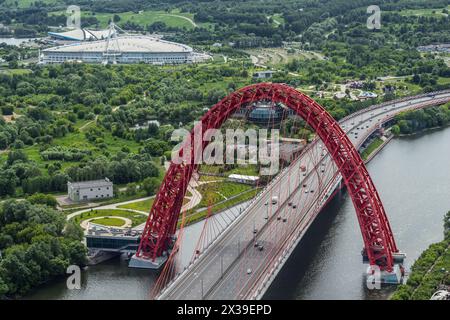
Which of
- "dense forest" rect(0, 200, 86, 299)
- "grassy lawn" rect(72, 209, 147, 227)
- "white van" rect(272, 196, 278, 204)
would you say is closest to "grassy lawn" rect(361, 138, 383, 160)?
"white van" rect(272, 196, 278, 204)

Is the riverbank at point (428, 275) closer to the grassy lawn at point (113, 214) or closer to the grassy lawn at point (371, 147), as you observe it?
the grassy lawn at point (113, 214)

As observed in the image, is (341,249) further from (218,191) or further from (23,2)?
(23,2)

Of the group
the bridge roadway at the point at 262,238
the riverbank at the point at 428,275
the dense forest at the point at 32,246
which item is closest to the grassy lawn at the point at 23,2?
the bridge roadway at the point at 262,238

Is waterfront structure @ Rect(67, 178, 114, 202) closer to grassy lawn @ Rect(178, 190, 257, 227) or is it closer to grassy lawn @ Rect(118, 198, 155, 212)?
grassy lawn @ Rect(118, 198, 155, 212)

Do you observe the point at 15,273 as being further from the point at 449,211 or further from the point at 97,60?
the point at 97,60

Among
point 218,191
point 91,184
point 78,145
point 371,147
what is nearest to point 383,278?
point 218,191

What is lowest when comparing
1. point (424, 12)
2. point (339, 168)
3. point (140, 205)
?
point (140, 205)
